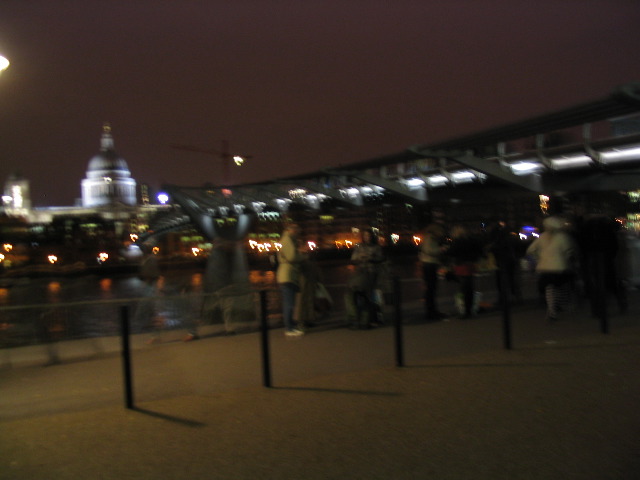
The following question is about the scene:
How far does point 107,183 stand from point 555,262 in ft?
593

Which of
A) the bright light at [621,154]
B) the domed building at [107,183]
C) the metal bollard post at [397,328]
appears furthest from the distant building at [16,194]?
the metal bollard post at [397,328]

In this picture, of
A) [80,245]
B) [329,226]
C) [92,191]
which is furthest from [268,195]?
[92,191]

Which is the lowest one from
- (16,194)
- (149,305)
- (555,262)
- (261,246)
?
(149,305)

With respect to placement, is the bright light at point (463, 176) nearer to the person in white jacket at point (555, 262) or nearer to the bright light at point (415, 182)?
the bright light at point (415, 182)

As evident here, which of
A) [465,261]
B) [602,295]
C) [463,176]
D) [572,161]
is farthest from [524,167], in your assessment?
[602,295]

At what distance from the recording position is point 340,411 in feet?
21.5

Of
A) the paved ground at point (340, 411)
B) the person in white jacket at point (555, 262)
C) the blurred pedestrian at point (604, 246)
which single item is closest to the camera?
the paved ground at point (340, 411)

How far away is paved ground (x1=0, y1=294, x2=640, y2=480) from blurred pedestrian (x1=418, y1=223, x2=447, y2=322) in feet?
5.99

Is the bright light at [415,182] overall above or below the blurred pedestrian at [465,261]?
above

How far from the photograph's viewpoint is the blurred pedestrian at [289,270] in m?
10.8

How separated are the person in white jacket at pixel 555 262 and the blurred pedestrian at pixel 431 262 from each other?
1.69 meters

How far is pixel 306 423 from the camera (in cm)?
621

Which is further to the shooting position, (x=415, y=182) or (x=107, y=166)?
(x=107, y=166)

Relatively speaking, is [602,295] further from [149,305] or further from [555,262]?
[149,305]
